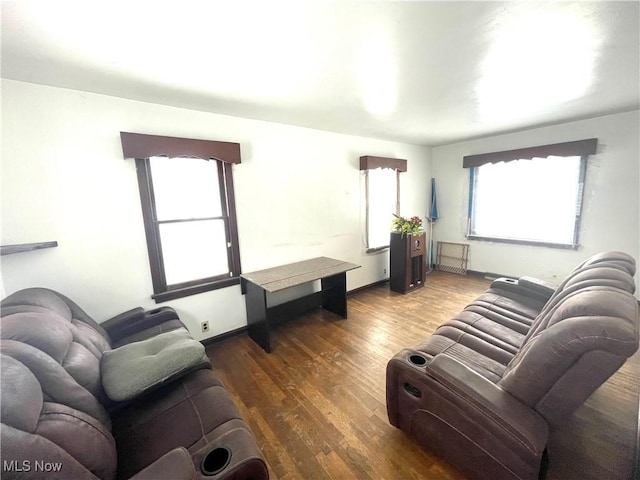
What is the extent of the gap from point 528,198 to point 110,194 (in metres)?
5.23

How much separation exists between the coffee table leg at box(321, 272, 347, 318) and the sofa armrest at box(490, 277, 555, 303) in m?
1.62

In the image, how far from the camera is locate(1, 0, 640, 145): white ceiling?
1.16 meters

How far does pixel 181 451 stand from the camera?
0.91 m

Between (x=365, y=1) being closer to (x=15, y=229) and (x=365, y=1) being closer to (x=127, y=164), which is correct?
(x=127, y=164)

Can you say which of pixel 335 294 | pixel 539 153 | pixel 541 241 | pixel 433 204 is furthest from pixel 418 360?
pixel 433 204

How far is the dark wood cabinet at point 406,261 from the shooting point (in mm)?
3723

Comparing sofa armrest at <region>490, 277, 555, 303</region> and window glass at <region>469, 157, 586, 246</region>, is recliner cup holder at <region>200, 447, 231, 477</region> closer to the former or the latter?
sofa armrest at <region>490, 277, 555, 303</region>

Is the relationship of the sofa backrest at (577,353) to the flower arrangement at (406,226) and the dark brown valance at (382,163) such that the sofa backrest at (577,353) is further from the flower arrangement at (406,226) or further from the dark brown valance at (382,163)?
the dark brown valance at (382,163)

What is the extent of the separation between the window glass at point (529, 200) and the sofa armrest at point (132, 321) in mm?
4789

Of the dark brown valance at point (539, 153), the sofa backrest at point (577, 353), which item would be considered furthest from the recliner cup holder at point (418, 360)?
the dark brown valance at point (539, 153)

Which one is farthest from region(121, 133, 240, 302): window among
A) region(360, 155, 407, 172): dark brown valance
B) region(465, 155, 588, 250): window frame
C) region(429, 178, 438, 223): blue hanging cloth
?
region(465, 155, 588, 250): window frame

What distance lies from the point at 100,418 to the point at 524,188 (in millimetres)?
5197

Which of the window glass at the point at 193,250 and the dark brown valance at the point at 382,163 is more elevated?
the dark brown valance at the point at 382,163

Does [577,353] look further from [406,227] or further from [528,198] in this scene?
[528,198]
